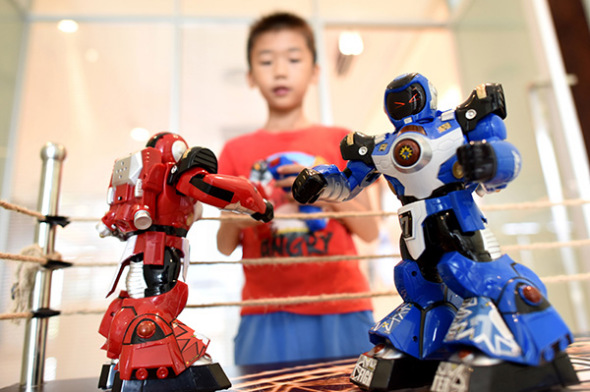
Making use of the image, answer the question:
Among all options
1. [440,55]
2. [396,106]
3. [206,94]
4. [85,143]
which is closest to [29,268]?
[396,106]

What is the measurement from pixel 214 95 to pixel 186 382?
160cm

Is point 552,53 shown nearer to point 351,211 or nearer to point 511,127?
point 511,127

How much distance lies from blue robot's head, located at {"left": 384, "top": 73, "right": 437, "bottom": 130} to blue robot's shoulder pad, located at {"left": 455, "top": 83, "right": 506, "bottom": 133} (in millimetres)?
51

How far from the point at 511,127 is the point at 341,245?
4.12 feet

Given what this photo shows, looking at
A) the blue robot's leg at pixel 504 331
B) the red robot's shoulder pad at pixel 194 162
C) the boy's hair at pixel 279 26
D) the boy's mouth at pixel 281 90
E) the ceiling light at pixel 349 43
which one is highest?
the ceiling light at pixel 349 43

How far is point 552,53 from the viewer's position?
1612 millimetres

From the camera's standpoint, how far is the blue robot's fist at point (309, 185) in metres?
0.70

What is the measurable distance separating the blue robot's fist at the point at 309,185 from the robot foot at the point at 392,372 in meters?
0.27

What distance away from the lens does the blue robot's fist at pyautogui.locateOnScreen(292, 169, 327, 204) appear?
2.28ft

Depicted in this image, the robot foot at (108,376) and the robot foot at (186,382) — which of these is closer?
the robot foot at (186,382)

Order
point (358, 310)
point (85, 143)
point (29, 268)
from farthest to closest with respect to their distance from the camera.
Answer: point (85, 143) → point (358, 310) → point (29, 268)

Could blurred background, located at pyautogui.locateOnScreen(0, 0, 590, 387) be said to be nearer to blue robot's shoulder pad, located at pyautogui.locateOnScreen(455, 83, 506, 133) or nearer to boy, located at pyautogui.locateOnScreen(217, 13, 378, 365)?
boy, located at pyautogui.locateOnScreen(217, 13, 378, 365)

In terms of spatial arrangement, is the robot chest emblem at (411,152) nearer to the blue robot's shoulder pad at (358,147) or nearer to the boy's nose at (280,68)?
the blue robot's shoulder pad at (358,147)

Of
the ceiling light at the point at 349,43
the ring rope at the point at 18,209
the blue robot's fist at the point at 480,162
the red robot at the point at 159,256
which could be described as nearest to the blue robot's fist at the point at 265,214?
the red robot at the point at 159,256
